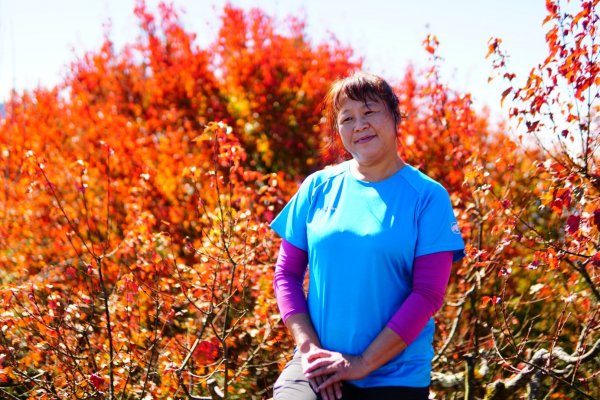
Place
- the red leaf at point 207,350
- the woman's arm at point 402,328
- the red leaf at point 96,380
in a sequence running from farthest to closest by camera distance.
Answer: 1. the red leaf at point 207,350
2. the red leaf at point 96,380
3. the woman's arm at point 402,328

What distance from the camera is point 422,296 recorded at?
235 cm

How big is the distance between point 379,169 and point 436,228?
33cm

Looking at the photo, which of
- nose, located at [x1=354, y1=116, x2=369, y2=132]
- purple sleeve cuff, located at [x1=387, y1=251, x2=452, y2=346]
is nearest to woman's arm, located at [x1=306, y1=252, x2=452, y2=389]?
purple sleeve cuff, located at [x1=387, y1=251, x2=452, y2=346]

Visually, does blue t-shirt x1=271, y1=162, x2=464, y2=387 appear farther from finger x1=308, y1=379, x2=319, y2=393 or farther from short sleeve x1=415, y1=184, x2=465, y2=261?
finger x1=308, y1=379, x2=319, y2=393

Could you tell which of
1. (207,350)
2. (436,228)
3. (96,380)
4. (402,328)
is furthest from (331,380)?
(207,350)

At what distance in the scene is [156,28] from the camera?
37.2 feet

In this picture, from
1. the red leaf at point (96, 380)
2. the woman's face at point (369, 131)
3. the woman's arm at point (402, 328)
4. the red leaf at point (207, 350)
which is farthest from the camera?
the red leaf at point (207, 350)

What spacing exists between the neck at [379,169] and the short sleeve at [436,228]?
0.61ft

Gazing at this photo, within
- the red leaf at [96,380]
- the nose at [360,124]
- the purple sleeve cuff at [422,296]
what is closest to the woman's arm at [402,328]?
the purple sleeve cuff at [422,296]

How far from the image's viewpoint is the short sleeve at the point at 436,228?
2.36 metres

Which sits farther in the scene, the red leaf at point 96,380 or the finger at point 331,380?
the red leaf at point 96,380

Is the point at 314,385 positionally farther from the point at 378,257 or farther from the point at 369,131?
the point at 369,131

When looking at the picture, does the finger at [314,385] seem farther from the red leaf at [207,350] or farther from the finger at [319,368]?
the red leaf at [207,350]

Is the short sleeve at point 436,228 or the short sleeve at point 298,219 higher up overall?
the short sleeve at point 298,219
